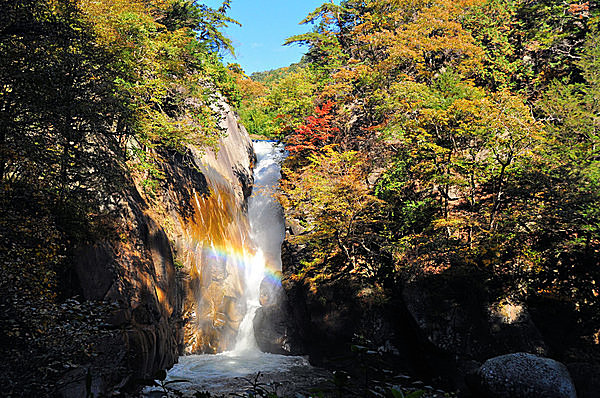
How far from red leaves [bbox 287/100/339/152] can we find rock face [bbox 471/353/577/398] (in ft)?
47.9

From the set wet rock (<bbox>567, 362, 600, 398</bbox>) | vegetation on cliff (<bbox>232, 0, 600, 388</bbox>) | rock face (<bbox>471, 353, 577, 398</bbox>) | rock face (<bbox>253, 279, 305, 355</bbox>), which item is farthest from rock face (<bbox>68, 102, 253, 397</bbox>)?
wet rock (<bbox>567, 362, 600, 398</bbox>)

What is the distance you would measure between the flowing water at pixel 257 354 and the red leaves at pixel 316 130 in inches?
145

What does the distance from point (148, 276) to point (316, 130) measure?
46.1ft

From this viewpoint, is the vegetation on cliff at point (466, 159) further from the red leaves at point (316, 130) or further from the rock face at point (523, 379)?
the rock face at point (523, 379)

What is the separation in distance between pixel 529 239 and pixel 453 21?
13.2 m

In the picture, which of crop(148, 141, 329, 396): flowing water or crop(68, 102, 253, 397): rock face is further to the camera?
crop(148, 141, 329, 396): flowing water

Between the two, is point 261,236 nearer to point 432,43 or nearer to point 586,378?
point 432,43

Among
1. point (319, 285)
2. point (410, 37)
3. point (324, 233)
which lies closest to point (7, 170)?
point (324, 233)

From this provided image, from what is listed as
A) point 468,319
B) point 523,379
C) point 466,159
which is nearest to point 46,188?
point 523,379

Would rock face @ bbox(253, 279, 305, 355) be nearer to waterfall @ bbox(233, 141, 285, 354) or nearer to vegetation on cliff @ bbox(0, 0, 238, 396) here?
waterfall @ bbox(233, 141, 285, 354)

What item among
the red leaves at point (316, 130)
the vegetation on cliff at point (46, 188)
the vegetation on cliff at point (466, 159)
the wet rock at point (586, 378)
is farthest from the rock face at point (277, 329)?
the wet rock at point (586, 378)

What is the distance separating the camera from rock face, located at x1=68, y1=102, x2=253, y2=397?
7510 mm

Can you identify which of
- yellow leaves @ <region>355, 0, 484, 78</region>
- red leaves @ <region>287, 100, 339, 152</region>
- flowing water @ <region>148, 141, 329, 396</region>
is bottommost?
flowing water @ <region>148, 141, 329, 396</region>

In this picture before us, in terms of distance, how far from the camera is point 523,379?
7578 mm
